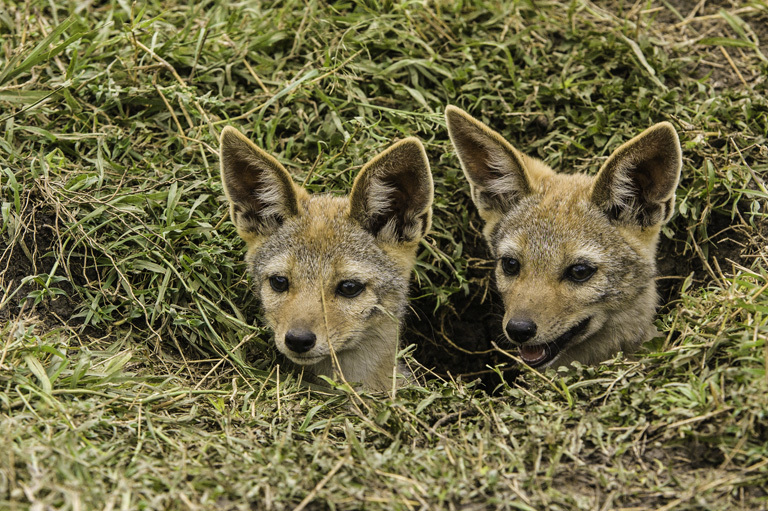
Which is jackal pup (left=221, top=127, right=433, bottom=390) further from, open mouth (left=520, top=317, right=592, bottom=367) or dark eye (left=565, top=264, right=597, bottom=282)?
dark eye (left=565, top=264, right=597, bottom=282)

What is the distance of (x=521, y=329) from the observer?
5059 mm

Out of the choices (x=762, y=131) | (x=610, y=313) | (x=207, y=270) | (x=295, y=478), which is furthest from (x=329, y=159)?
(x=762, y=131)

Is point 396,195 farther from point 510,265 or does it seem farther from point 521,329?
point 521,329

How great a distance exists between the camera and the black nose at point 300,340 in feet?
15.7

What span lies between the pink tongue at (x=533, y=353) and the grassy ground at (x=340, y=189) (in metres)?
0.38

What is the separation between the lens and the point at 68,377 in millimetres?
4539

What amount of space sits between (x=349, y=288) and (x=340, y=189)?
127 cm

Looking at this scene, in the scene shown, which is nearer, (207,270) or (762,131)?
(207,270)

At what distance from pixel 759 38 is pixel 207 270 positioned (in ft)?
17.2

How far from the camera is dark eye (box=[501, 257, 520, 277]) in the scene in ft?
18.1

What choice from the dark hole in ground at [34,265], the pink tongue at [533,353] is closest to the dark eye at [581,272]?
the pink tongue at [533,353]

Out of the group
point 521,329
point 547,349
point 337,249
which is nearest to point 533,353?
point 547,349

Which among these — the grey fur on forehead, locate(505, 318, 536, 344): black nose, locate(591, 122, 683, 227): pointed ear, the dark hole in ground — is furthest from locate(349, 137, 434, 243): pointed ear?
the dark hole in ground

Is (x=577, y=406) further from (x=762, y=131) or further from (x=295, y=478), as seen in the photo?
(x=762, y=131)
